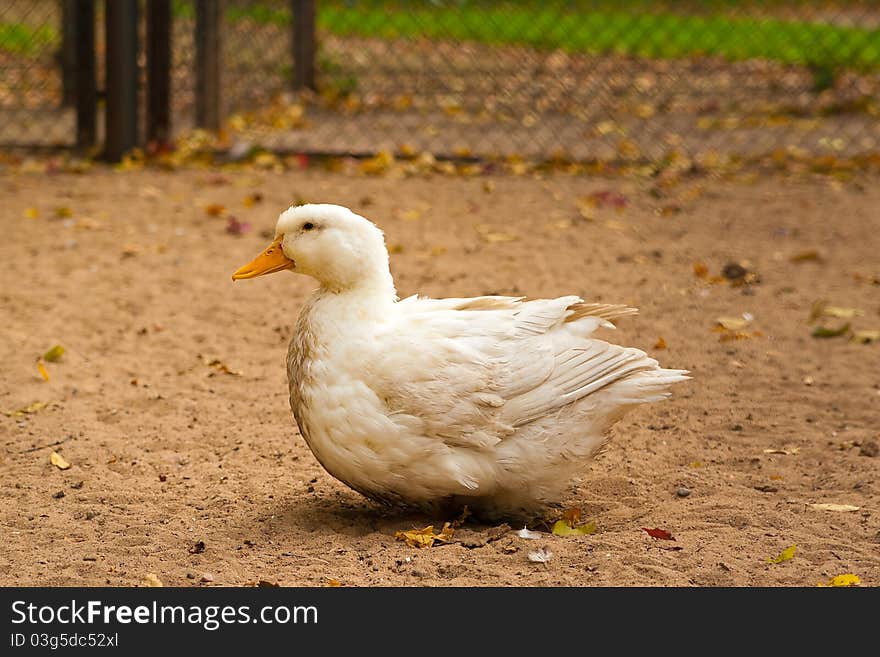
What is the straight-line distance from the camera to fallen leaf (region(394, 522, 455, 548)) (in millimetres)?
3076

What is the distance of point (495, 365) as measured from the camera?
316 centimetres

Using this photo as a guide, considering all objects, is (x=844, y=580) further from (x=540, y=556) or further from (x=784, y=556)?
(x=540, y=556)

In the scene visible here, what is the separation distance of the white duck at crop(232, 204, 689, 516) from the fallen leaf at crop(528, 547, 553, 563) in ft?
0.78

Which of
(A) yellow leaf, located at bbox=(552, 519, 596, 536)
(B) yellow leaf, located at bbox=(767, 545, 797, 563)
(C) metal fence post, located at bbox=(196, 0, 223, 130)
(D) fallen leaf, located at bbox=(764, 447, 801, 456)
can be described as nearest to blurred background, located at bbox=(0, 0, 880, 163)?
(C) metal fence post, located at bbox=(196, 0, 223, 130)

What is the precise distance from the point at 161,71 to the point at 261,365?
150 inches

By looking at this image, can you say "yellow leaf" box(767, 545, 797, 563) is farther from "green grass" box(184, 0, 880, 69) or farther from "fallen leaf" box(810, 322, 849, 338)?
"green grass" box(184, 0, 880, 69)

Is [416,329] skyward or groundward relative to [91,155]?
skyward

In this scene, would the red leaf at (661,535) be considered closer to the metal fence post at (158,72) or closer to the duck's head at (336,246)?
the duck's head at (336,246)

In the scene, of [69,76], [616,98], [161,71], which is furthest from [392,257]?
[616,98]

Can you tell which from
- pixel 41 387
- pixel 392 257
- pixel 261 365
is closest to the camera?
pixel 41 387

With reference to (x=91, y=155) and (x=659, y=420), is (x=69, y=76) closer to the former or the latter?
(x=91, y=155)

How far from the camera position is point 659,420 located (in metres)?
4.19

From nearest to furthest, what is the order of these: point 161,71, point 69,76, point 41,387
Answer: point 41,387, point 161,71, point 69,76

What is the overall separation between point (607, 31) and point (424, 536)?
1162 cm
